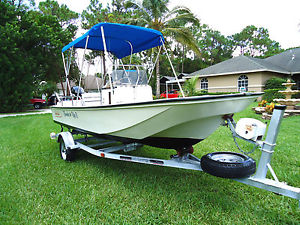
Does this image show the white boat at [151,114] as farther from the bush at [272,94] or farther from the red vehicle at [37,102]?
the red vehicle at [37,102]

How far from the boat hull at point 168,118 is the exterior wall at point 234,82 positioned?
18046 millimetres

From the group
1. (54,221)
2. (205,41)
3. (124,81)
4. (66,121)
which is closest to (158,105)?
(54,221)

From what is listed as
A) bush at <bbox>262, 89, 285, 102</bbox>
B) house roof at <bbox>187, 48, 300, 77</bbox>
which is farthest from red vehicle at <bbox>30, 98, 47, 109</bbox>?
bush at <bbox>262, 89, 285, 102</bbox>

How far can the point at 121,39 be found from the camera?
4285 mm

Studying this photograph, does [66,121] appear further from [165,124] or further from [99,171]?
[165,124]

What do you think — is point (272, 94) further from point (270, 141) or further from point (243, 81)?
point (270, 141)

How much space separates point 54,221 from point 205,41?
4749 cm

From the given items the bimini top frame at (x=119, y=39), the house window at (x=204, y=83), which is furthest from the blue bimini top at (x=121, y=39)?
the house window at (x=204, y=83)

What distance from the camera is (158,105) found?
7.09 feet

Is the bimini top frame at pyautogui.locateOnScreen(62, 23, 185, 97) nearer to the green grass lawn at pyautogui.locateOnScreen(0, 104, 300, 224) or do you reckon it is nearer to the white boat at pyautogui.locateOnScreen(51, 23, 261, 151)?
the white boat at pyautogui.locateOnScreen(51, 23, 261, 151)

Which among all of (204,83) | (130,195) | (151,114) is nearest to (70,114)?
(130,195)

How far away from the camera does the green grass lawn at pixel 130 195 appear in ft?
7.02

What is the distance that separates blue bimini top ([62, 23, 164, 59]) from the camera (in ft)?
11.3

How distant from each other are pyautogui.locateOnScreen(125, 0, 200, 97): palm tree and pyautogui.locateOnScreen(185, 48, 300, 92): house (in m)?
3.46
